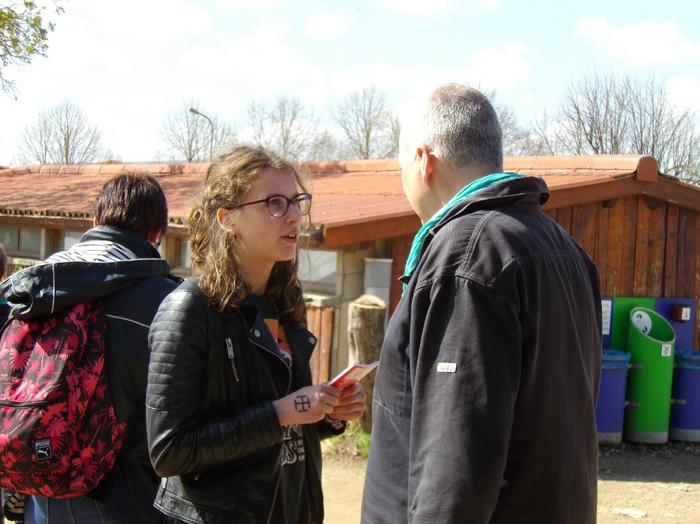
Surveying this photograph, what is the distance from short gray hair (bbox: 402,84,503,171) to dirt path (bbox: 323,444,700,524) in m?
4.14

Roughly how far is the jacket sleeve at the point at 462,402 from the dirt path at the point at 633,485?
409cm

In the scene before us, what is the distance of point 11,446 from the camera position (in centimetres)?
222

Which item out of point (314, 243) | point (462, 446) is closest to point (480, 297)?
point (462, 446)

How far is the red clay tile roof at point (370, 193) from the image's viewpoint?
22.0ft

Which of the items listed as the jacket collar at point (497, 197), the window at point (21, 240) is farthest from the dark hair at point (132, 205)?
the window at point (21, 240)

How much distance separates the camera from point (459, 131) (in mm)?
1895

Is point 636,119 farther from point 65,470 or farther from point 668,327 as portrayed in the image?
point 65,470

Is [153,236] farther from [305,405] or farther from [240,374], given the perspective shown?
[305,405]

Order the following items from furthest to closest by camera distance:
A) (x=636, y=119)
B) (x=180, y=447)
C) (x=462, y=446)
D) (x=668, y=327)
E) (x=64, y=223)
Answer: (x=636, y=119), (x=64, y=223), (x=668, y=327), (x=180, y=447), (x=462, y=446)

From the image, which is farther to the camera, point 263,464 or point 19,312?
point 19,312

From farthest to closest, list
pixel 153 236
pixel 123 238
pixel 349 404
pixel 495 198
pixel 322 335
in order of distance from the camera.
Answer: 1. pixel 322 335
2. pixel 153 236
3. pixel 123 238
4. pixel 349 404
5. pixel 495 198

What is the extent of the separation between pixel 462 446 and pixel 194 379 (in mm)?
808

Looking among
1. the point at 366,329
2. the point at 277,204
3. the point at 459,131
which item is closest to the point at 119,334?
the point at 277,204

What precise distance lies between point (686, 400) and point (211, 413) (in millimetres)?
7000
